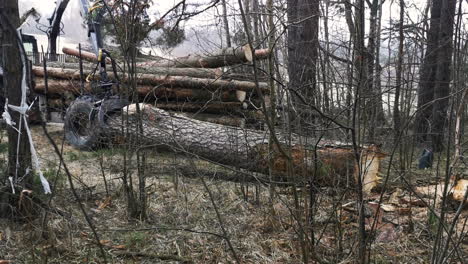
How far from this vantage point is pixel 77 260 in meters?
3.42

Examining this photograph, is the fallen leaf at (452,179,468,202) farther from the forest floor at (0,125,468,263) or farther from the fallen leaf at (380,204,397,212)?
the fallen leaf at (380,204,397,212)

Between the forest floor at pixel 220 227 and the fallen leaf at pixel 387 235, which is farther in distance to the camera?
the fallen leaf at pixel 387 235

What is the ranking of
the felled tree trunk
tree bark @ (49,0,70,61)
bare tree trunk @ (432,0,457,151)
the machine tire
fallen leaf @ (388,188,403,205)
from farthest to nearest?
tree bark @ (49,0,70,61)
bare tree trunk @ (432,0,457,151)
the machine tire
fallen leaf @ (388,188,403,205)
the felled tree trunk

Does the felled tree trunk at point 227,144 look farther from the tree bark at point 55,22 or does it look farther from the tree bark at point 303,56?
the tree bark at point 55,22

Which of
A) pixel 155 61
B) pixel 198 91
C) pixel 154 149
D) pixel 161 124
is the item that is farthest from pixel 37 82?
pixel 154 149

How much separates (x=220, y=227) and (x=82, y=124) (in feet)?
13.6

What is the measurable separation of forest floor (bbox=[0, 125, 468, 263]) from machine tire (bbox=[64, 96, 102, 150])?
63.0 inches

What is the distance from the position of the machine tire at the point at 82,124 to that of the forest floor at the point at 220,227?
1600 millimetres

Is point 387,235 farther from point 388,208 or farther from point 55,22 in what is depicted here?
Result: point 55,22

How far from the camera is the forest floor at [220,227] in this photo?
11.1 ft

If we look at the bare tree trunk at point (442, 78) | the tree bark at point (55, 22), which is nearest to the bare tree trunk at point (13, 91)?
the tree bark at point (55, 22)

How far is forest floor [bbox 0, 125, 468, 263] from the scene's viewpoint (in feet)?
11.1

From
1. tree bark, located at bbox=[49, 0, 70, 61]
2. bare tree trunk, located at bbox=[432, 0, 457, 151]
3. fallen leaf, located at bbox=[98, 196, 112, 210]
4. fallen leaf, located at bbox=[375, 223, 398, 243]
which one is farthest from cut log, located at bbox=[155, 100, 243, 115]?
fallen leaf, located at bbox=[375, 223, 398, 243]

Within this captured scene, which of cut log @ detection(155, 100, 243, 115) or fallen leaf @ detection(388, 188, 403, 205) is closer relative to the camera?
fallen leaf @ detection(388, 188, 403, 205)
